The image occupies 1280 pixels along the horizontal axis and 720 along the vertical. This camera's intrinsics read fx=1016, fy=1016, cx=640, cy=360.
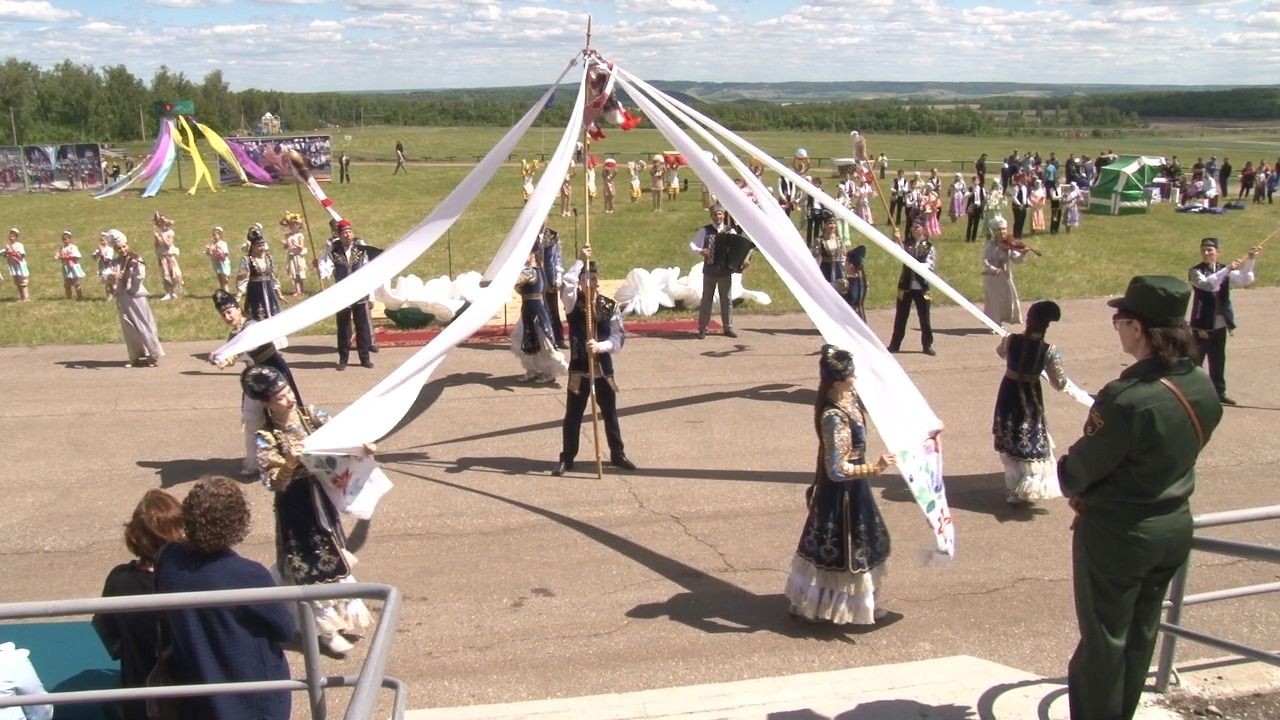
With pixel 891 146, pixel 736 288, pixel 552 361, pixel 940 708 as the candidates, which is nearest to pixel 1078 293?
pixel 736 288

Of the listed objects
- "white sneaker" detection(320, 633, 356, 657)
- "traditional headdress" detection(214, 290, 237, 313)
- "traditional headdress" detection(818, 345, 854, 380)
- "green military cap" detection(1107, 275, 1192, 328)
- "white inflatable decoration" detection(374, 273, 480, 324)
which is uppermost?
"green military cap" detection(1107, 275, 1192, 328)

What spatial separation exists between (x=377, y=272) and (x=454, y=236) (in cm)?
1804

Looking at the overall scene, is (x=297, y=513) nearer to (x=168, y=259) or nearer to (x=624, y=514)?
(x=624, y=514)

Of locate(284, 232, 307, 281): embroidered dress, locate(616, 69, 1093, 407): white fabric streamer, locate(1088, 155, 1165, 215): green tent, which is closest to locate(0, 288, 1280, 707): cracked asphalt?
locate(616, 69, 1093, 407): white fabric streamer

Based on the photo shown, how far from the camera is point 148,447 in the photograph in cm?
976

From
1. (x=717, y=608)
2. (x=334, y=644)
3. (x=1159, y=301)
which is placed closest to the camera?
(x=1159, y=301)

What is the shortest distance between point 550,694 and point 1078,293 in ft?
48.9

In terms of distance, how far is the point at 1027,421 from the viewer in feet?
25.8

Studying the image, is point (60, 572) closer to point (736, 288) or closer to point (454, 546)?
point (454, 546)

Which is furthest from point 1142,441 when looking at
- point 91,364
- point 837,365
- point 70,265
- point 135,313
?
point 70,265

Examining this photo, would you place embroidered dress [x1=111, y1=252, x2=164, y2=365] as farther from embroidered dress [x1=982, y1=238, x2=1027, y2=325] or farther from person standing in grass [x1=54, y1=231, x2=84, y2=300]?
embroidered dress [x1=982, y1=238, x2=1027, y2=325]

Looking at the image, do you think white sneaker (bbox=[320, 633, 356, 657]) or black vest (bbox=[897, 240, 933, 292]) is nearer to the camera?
white sneaker (bbox=[320, 633, 356, 657])

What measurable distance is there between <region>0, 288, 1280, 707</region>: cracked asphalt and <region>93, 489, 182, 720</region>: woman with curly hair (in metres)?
1.51

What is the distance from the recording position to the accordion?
13.9 m
